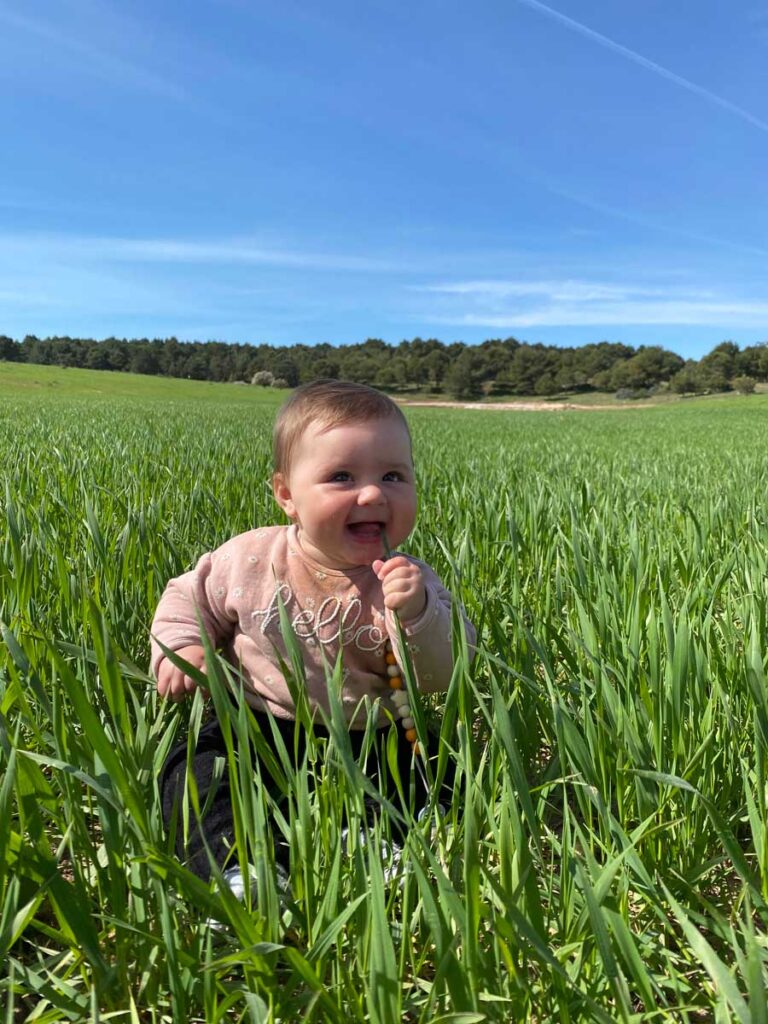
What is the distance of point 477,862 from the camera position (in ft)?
1.94

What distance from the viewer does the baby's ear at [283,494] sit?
1.25 metres

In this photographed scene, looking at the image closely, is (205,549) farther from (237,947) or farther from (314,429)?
(237,947)

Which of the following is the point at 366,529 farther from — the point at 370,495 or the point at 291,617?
the point at 291,617

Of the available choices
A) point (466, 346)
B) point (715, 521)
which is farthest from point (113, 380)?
point (466, 346)

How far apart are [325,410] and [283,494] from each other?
20 cm

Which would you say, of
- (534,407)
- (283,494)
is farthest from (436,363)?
(283,494)

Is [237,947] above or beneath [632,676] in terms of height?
beneath

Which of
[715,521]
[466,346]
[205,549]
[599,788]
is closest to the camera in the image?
[599,788]

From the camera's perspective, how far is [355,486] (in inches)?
44.8

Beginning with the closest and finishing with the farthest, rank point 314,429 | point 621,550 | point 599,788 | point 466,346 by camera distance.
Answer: point 599,788 < point 314,429 < point 621,550 < point 466,346

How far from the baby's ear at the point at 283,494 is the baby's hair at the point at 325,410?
0.01 metres

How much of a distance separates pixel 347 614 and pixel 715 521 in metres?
1.92

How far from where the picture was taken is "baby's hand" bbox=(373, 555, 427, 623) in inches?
42.3

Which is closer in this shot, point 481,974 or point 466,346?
point 481,974
